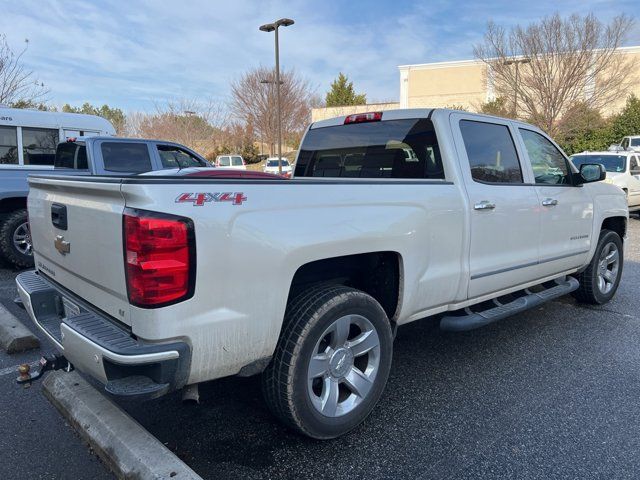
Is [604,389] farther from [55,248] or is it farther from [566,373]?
[55,248]

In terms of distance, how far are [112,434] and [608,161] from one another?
1483 cm

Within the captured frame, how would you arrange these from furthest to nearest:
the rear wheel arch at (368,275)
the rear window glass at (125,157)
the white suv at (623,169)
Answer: the white suv at (623,169), the rear window glass at (125,157), the rear wheel arch at (368,275)

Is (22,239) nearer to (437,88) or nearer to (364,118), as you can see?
(364,118)

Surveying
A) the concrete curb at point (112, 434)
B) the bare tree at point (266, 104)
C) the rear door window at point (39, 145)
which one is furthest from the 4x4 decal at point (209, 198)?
the bare tree at point (266, 104)

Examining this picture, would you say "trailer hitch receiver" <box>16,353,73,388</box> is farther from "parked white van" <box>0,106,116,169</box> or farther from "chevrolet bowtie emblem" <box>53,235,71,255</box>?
"parked white van" <box>0,106,116,169</box>

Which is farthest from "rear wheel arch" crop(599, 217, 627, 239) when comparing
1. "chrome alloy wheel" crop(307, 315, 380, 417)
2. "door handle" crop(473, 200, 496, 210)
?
"chrome alloy wheel" crop(307, 315, 380, 417)

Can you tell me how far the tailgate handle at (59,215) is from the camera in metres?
2.68

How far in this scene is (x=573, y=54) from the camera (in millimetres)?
21625

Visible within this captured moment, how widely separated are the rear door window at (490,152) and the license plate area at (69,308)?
2.74m

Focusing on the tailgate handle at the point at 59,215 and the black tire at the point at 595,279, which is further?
the black tire at the point at 595,279

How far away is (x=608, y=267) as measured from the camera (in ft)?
18.2

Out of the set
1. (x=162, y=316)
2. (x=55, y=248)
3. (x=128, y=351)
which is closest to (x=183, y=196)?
(x=162, y=316)

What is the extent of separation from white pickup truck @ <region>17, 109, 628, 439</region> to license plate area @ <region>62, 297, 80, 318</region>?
12 millimetres

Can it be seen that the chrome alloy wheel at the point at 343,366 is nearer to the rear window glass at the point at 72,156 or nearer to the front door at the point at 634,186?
the rear window glass at the point at 72,156
